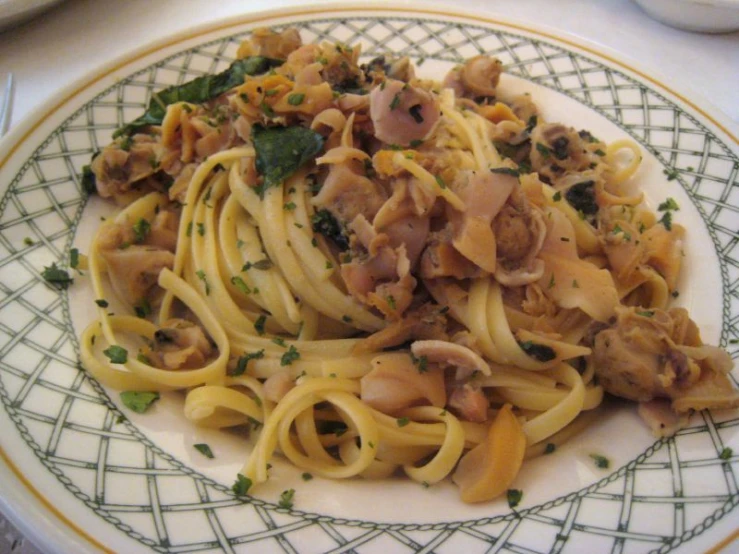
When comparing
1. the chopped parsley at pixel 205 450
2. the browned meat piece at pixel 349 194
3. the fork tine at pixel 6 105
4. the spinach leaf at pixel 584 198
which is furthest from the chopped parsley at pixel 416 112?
the fork tine at pixel 6 105

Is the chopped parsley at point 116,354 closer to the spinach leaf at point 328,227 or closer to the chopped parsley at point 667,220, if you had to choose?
the spinach leaf at point 328,227

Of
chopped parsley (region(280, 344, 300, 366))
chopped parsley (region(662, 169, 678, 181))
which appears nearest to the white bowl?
chopped parsley (region(662, 169, 678, 181))

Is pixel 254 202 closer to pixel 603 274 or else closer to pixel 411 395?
pixel 411 395

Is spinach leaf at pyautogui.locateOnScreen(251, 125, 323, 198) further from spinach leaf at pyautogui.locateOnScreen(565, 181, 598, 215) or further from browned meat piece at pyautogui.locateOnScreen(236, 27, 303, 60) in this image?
spinach leaf at pyautogui.locateOnScreen(565, 181, 598, 215)

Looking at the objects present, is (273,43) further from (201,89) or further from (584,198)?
(584,198)

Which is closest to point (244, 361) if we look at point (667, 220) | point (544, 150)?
point (544, 150)
